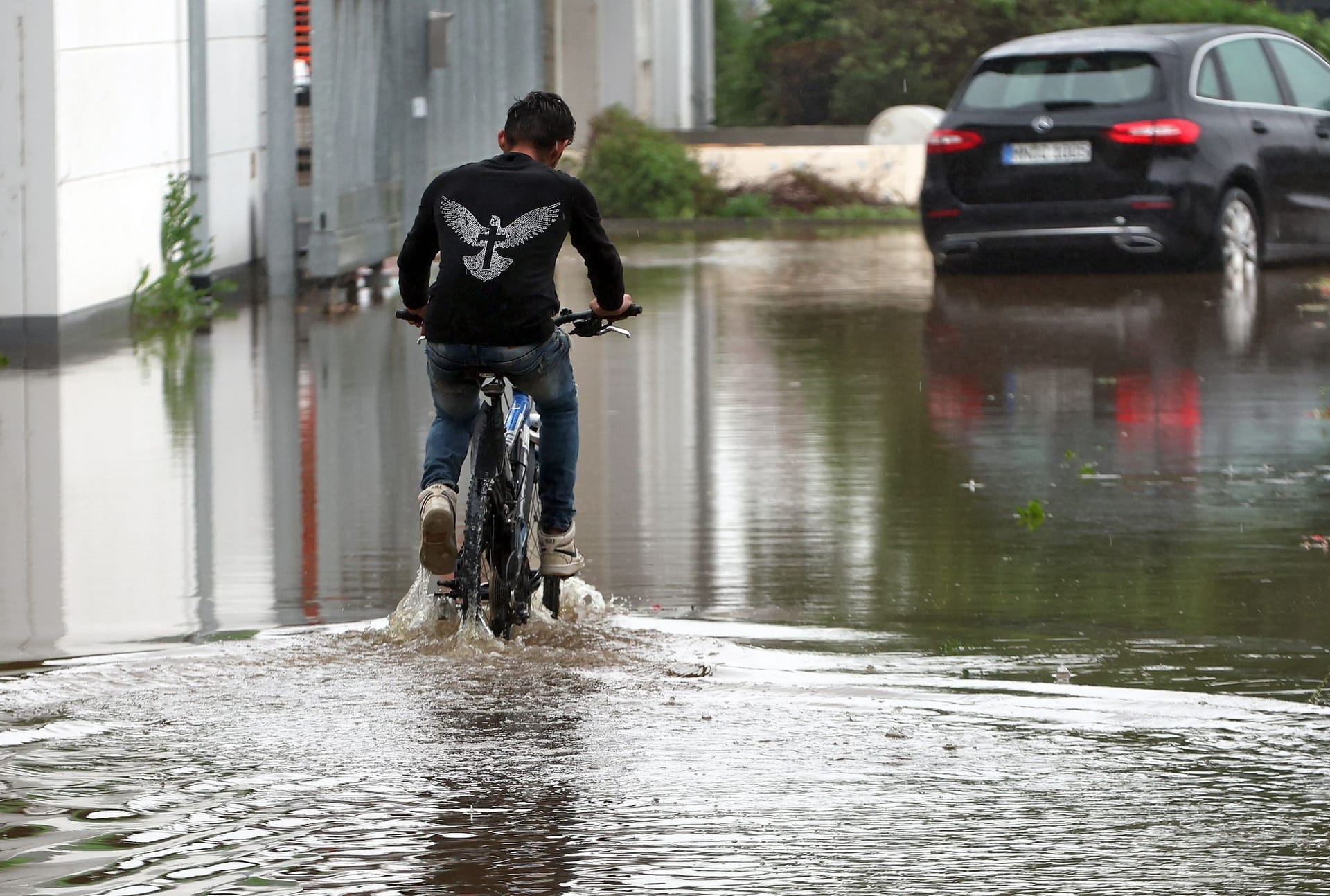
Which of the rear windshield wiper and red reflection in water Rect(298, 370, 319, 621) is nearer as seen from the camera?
red reflection in water Rect(298, 370, 319, 621)

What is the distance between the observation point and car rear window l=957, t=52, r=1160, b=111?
16812mm

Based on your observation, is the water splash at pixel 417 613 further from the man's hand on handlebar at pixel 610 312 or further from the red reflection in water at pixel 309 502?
the man's hand on handlebar at pixel 610 312

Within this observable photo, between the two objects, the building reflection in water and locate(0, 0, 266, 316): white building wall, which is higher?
locate(0, 0, 266, 316): white building wall

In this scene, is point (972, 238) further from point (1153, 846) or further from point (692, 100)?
point (692, 100)

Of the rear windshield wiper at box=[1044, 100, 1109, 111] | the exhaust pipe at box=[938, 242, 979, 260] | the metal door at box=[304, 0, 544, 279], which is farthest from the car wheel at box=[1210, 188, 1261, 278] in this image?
the metal door at box=[304, 0, 544, 279]

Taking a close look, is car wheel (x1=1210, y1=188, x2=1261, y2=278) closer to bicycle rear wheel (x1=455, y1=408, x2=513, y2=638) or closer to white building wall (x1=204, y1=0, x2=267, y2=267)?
white building wall (x1=204, y1=0, x2=267, y2=267)

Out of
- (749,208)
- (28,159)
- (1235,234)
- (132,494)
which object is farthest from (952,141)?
(132,494)

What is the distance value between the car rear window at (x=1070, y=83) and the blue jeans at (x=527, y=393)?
10535 millimetres

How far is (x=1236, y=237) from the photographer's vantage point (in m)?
17.2

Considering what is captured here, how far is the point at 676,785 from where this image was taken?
17.4ft

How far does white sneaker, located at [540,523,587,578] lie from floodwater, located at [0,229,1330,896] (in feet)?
0.55

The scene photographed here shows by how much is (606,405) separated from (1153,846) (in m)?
7.34

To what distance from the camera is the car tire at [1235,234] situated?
55.6ft

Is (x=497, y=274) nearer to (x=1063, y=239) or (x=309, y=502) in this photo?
(x=309, y=502)
